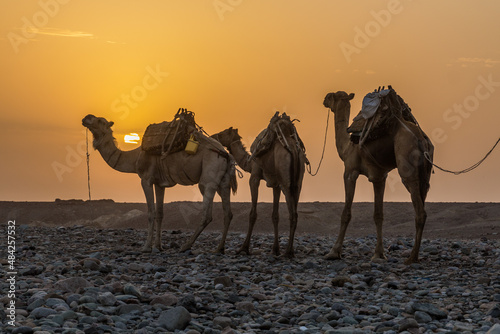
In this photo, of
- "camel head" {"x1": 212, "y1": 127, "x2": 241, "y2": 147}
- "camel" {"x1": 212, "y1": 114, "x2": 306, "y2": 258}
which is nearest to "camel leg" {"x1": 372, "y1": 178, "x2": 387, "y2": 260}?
"camel" {"x1": 212, "y1": 114, "x2": 306, "y2": 258}

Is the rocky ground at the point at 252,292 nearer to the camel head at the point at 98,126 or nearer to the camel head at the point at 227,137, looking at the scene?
the camel head at the point at 227,137

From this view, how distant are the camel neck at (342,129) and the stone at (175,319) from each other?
818 centimetres

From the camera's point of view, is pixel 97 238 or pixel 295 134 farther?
pixel 97 238

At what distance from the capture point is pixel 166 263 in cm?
1564

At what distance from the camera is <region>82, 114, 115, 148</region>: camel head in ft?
60.2

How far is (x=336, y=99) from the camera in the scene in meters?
17.5

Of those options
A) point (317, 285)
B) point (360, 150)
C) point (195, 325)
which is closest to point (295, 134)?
point (360, 150)

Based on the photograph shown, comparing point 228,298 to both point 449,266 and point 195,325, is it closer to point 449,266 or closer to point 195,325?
point 195,325

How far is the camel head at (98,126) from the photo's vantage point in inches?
722

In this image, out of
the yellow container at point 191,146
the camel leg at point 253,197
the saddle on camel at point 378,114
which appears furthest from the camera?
the yellow container at point 191,146

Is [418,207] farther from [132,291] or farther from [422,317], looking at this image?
[132,291]

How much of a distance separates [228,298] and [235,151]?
7.23 meters

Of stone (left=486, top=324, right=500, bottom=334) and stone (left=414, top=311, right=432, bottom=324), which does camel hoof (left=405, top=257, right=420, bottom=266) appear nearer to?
stone (left=414, top=311, right=432, bottom=324)

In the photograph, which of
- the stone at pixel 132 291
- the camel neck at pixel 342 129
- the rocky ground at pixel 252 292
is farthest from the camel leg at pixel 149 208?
the stone at pixel 132 291
